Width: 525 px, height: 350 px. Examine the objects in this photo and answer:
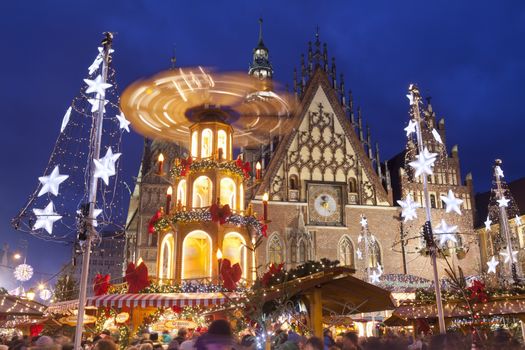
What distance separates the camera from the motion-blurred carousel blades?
67.3ft

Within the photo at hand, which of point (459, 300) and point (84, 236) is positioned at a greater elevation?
point (84, 236)

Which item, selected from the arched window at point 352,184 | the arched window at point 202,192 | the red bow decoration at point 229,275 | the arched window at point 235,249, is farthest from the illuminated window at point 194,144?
the arched window at point 352,184

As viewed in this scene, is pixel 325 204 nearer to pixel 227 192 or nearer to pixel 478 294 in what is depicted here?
pixel 227 192

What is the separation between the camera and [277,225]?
34969 mm

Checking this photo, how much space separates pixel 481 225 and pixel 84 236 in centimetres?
3758

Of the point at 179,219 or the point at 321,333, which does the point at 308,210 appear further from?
the point at 321,333

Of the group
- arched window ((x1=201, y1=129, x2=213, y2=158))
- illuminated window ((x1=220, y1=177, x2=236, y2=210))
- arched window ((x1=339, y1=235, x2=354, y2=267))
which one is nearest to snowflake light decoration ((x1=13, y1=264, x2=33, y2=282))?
arched window ((x1=201, y1=129, x2=213, y2=158))

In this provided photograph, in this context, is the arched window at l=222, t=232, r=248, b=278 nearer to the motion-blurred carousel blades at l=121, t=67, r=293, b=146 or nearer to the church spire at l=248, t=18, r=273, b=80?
the motion-blurred carousel blades at l=121, t=67, r=293, b=146

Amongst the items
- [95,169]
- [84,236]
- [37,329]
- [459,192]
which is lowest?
[37,329]

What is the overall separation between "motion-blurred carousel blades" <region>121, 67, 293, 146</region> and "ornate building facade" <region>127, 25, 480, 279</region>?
10567mm

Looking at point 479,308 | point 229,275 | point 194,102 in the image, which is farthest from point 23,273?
point 479,308

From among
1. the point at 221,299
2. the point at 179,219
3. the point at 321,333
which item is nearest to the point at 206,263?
the point at 179,219

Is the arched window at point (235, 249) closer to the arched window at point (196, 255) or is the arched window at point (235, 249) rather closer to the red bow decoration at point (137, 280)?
the arched window at point (196, 255)

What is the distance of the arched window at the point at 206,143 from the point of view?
2384cm
